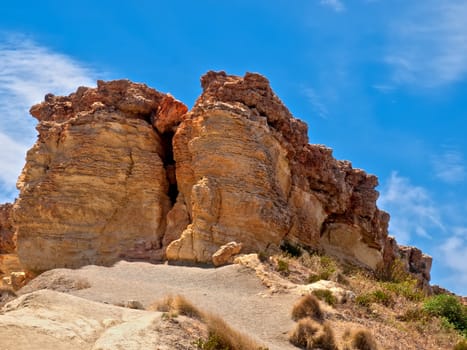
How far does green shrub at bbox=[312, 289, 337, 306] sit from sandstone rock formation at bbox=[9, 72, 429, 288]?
5.77 m

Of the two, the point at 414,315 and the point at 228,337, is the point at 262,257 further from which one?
the point at 228,337

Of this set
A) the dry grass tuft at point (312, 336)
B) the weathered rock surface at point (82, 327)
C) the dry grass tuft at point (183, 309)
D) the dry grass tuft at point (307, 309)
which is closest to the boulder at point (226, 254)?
the dry grass tuft at point (307, 309)

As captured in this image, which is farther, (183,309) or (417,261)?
(417,261)

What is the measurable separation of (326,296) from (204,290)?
155 inches

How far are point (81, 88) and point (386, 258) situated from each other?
19040 millimetres

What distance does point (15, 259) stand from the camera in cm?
3719

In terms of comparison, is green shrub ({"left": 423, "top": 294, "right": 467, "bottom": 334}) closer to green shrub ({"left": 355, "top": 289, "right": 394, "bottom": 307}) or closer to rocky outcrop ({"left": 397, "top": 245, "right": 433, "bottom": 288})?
green shrub ({"left": 355, "top": 289, "right": 394, "bottom": 307})

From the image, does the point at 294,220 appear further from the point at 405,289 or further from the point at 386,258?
the point at 386,258

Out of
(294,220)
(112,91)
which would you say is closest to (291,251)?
(294,220)

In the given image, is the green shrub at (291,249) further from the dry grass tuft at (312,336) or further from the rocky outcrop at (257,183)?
the dry grass tuft at (312,336)

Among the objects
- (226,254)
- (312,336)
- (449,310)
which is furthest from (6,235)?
(312,336)

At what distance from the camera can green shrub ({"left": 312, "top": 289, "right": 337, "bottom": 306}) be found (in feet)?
64.1

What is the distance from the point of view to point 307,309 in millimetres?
18000

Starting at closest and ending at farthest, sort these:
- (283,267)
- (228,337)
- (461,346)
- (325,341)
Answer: (228,337) → (325,341) → (461,346) → (283,267)
